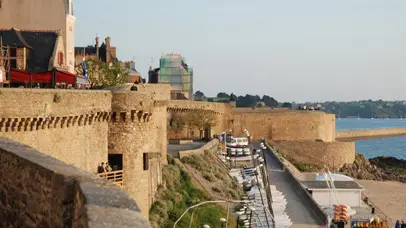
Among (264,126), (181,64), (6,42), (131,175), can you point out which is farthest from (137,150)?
(181,64)

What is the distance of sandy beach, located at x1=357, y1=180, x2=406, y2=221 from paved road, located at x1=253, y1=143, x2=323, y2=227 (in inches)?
329

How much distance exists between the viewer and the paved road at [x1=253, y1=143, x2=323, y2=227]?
3238cm

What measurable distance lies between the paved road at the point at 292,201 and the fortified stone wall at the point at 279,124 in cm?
2299

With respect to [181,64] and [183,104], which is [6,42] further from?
[181,64]

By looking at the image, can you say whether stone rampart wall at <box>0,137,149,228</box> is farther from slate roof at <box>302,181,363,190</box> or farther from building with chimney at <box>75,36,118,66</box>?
building with chimney at <box>75,36,118,66</box>

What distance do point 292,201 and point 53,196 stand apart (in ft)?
104

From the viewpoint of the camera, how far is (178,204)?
29344 millimetres

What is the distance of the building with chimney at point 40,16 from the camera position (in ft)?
110

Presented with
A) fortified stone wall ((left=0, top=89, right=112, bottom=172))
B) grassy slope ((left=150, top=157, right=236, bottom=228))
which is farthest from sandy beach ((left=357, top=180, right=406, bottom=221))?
fortified stone wall ((left=0, top=89, right=112, bottom=172))

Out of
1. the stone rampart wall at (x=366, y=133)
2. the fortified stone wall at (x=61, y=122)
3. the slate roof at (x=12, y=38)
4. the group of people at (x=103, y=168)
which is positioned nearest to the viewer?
the fortified stone wall at (x=61, y=122)

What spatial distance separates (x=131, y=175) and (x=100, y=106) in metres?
1.99

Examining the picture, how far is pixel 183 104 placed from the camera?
6856 cm

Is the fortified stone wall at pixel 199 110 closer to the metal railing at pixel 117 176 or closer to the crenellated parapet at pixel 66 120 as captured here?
the crenellated parapet at pixel 66 120

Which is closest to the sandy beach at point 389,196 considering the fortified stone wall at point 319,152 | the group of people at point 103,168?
the fortified stone wall at point 319,152
